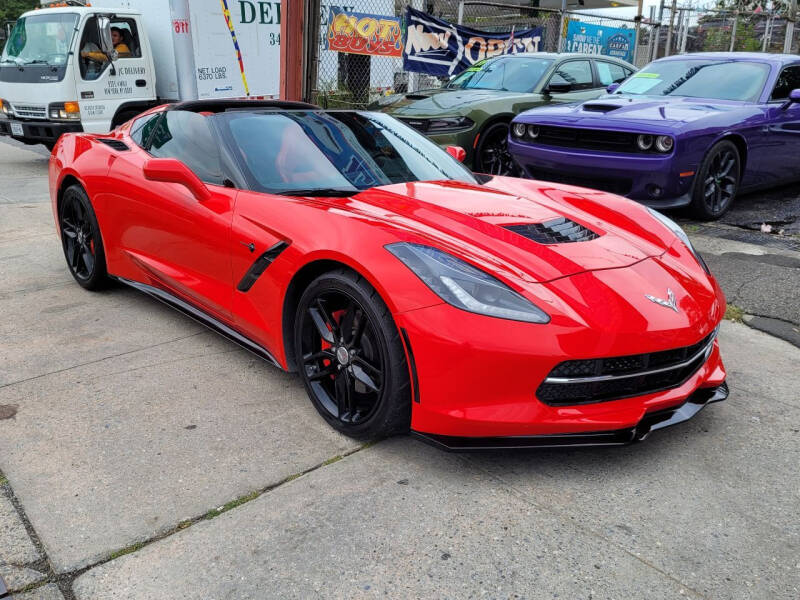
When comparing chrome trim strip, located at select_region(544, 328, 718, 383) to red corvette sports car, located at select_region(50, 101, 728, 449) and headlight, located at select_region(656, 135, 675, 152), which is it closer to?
red corvette sports car, located at select_region(50, 101, 728, 449)

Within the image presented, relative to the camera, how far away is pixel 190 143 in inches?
144

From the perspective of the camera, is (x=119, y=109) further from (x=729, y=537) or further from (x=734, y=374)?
(x=729, y=537)

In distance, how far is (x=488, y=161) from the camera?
7.96 m

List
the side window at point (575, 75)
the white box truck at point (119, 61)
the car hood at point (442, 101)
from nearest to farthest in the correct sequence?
1. the car hood at point (442, 101)
2. the side window at point (575, 75)
3. the white box truck at point (119, 61)

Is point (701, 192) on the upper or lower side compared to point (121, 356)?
upper

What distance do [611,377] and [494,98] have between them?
599 centimetres

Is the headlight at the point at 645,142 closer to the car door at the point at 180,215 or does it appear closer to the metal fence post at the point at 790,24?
the car door at the point at 180,215

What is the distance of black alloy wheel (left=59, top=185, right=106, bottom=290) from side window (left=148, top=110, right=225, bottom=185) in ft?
2.26

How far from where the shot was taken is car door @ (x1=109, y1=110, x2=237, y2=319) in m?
3.30

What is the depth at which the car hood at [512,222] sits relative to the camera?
263cm

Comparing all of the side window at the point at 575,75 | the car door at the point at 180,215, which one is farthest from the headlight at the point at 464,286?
the side window at the point at 575,75

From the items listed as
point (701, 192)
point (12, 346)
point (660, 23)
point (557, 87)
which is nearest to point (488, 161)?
point (557, 87)

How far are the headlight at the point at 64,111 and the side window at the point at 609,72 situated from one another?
6922 mm

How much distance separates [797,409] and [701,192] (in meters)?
3.43
